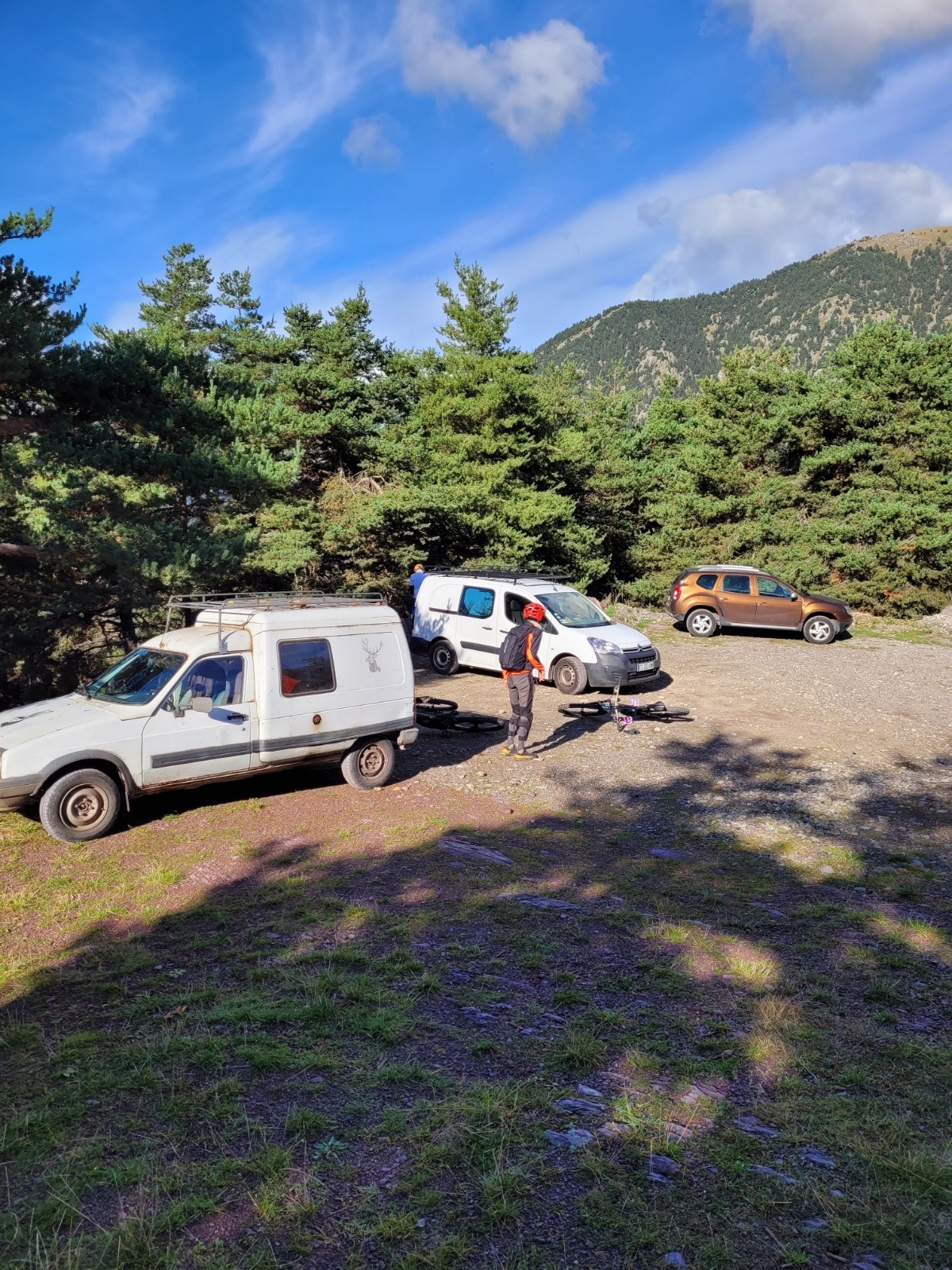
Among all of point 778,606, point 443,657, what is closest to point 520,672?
point 443,657

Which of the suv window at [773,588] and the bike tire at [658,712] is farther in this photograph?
the suv window at [773,588]

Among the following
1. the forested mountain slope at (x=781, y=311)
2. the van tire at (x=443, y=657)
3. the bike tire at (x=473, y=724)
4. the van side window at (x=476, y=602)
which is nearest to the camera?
the bike tire at (x=473, y=724)

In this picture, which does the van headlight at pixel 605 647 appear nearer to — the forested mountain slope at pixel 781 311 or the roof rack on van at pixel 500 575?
the roof rack on van at pixel 500 575

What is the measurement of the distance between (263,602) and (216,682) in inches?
63.4

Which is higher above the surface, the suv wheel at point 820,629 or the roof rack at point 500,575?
the roof rack at point 500,575

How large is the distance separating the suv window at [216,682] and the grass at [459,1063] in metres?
1.64

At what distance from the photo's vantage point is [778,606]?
21.4 m

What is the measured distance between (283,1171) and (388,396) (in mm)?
24445

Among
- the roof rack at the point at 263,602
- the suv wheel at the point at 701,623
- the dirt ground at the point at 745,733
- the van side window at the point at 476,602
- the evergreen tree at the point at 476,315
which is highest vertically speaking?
the evergreen tree at the point at 476,315

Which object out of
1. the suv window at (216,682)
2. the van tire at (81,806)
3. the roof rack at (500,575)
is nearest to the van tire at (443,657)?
the roof rack at (500,575)

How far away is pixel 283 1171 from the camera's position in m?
2.99

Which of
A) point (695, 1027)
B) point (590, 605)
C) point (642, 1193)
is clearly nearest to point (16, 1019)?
point (642, 1193)

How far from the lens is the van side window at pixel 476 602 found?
15.4 metres

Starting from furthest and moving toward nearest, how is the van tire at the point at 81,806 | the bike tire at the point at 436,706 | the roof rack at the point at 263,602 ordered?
the bike tire at the point at 436,706 → the roof rack at the point at 263,602 → the van tire at the point at 81,806
